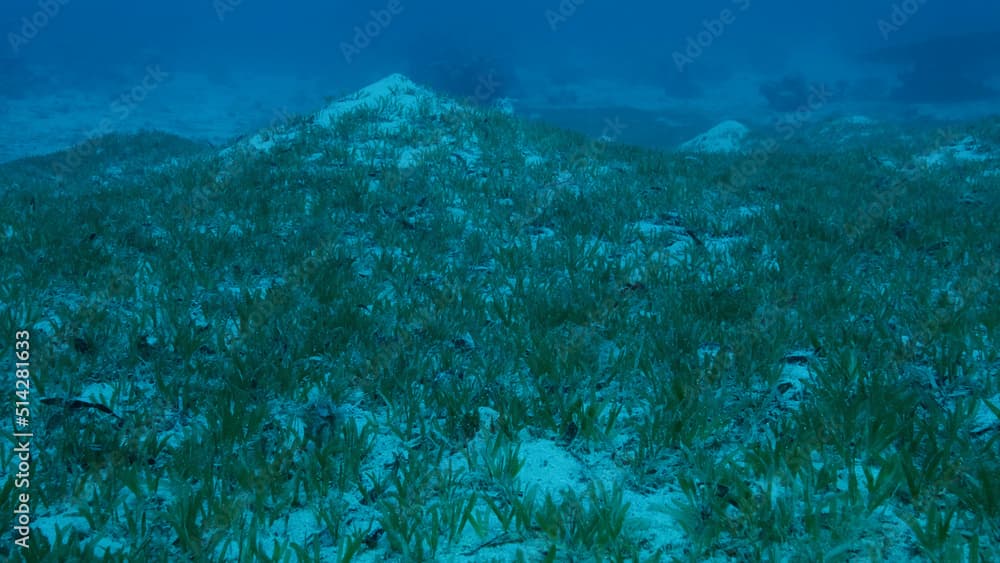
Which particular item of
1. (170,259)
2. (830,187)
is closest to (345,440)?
(170,259)

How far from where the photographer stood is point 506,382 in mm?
4047

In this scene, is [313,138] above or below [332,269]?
above

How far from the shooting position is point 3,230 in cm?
723

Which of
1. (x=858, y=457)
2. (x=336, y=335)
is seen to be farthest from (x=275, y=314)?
(x=858, y=457)

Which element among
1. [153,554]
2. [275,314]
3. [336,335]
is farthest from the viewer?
[275,314]

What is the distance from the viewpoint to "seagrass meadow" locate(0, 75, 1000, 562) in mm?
2691

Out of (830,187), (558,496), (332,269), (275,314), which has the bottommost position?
(558,496)

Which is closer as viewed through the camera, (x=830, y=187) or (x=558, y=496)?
(x=558, y=496)

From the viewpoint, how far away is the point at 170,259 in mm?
6426

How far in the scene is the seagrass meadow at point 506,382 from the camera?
2.69m

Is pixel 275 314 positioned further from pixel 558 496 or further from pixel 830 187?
pixel 830 187

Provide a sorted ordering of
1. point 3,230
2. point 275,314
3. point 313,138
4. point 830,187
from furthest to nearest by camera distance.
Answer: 1. point 313,138
2. point 830,187
3. point 3,230
4. point 275,314

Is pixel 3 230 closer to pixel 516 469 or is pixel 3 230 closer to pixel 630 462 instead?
pixel 516 469

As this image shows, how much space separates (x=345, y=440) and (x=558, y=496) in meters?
1.25
